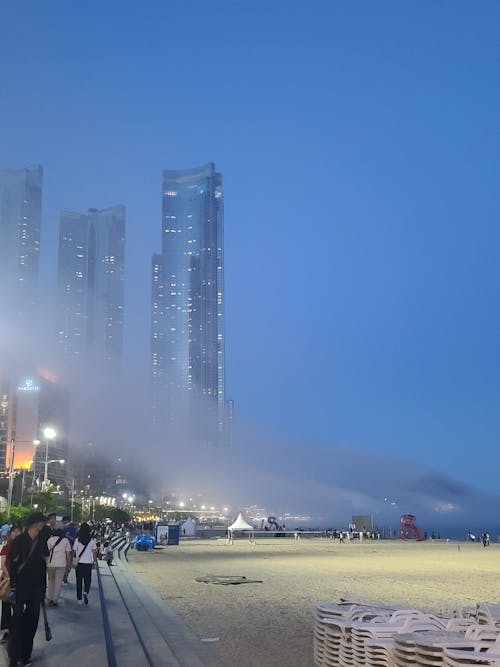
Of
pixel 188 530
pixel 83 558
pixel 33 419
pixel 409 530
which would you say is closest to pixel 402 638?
pixel 83 558

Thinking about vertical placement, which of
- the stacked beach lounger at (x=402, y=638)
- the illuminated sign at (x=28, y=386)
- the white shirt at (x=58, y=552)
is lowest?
the stacked beach lounger at (x=402, y=638)

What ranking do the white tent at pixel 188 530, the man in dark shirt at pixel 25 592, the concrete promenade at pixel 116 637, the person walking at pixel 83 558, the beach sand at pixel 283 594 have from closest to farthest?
the man in dark shirt at pixel 25 592, the concrete promenade at pixel 116 637, the beach sand at pixel 283 594, the person walking at pixel 83 558, the white tent at pixel 188 530

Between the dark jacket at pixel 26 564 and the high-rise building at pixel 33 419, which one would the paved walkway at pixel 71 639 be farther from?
the high-rise building at pixel 33 419

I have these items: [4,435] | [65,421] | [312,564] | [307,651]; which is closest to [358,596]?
[307,651]

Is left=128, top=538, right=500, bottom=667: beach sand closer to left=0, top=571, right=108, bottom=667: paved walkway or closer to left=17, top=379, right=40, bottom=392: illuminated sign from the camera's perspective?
left=0, top=571, right=108, bottom=667: paved walkway

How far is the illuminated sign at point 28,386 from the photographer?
145000 mm

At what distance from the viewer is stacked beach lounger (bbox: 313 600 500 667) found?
5.56 metres

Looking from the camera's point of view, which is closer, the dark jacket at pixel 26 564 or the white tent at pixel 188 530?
the dark jacket at pixel 26 564

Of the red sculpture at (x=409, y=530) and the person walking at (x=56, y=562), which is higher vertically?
the person walking at (x=56, y=562)

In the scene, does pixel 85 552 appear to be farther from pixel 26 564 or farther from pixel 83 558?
pixel 26 564

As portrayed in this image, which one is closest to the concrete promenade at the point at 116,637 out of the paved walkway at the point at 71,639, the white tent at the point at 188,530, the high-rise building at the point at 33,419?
the paved walkway at the point at 71,639

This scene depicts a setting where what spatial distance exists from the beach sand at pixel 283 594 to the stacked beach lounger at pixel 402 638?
2.24ft

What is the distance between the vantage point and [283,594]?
50.6 feet

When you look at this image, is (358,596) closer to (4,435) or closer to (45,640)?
(45,640)
